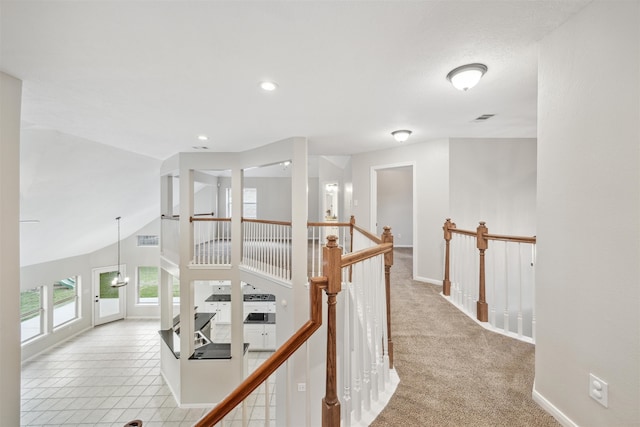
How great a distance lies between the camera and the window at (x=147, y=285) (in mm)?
9625

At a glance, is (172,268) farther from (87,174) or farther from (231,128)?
(231,128)

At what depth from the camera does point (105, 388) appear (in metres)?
5.76

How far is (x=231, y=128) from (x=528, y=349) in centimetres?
428

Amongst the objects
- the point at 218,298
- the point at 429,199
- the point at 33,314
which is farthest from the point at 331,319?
the point at 33,314

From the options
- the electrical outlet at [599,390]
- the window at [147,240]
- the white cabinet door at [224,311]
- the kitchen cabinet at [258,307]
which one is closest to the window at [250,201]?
the window at [147,240]

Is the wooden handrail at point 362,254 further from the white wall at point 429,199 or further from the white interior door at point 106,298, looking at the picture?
the white interior door at point 106,298

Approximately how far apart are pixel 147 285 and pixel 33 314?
9.94ft

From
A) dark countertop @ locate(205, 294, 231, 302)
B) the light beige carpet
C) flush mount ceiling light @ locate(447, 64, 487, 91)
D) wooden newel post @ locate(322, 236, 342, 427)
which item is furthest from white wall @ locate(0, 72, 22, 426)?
dark countertop @ locate(205, 294, 231, 302)

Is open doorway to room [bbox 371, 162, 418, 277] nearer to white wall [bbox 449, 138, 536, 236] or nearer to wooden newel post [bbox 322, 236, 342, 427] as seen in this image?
white wall [bbox 449, 138, 536, 236]

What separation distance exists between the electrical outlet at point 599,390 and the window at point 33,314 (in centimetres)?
1073

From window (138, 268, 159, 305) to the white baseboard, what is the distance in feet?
35.8

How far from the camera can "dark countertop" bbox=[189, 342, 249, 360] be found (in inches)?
216

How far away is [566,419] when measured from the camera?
4.88ft

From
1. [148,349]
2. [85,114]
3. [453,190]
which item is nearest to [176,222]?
[85,114]
